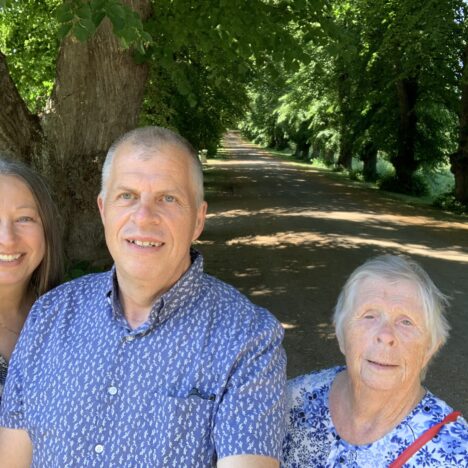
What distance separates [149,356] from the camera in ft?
6.03

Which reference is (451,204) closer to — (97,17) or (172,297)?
(97,17)

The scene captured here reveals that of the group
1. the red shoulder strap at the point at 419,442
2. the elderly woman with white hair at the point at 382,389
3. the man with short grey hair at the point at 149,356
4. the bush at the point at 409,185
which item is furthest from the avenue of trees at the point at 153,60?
the bush at the point at 409,185

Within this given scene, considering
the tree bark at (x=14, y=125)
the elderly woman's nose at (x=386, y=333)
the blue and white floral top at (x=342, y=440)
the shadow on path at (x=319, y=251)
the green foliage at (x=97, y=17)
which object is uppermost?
the green foliage at (x=97, y=17)

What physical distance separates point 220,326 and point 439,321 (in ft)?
2.64

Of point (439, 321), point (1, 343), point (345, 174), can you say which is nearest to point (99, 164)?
point (1, 343)

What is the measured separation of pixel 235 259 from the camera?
1064cm

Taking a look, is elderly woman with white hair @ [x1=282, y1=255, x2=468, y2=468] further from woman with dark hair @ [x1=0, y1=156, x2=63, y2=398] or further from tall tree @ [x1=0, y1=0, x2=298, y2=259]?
tall tree @ [x1=0, y1=0, x2=298, y2=259]

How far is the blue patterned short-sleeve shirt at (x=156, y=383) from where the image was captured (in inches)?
67.6

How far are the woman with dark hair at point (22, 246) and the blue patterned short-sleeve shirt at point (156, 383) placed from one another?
523 millimetres

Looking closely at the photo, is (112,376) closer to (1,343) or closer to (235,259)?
(1,343)

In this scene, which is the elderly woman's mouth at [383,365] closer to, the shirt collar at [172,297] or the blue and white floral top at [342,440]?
the blue and white floral top at [342,440]

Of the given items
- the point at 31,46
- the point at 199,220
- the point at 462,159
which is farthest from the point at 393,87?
the point at 199,220

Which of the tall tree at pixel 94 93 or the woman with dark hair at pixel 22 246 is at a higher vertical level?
the tall tree at pixel 94 93

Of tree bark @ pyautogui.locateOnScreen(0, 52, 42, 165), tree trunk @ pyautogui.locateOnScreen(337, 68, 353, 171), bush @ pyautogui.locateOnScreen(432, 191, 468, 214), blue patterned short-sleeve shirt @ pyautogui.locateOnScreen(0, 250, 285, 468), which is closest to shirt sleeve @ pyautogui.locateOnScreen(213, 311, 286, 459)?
blue patterned short-sleeve shirt @ pyautogui.locateOnScreen(0, 250, 285, 468)
